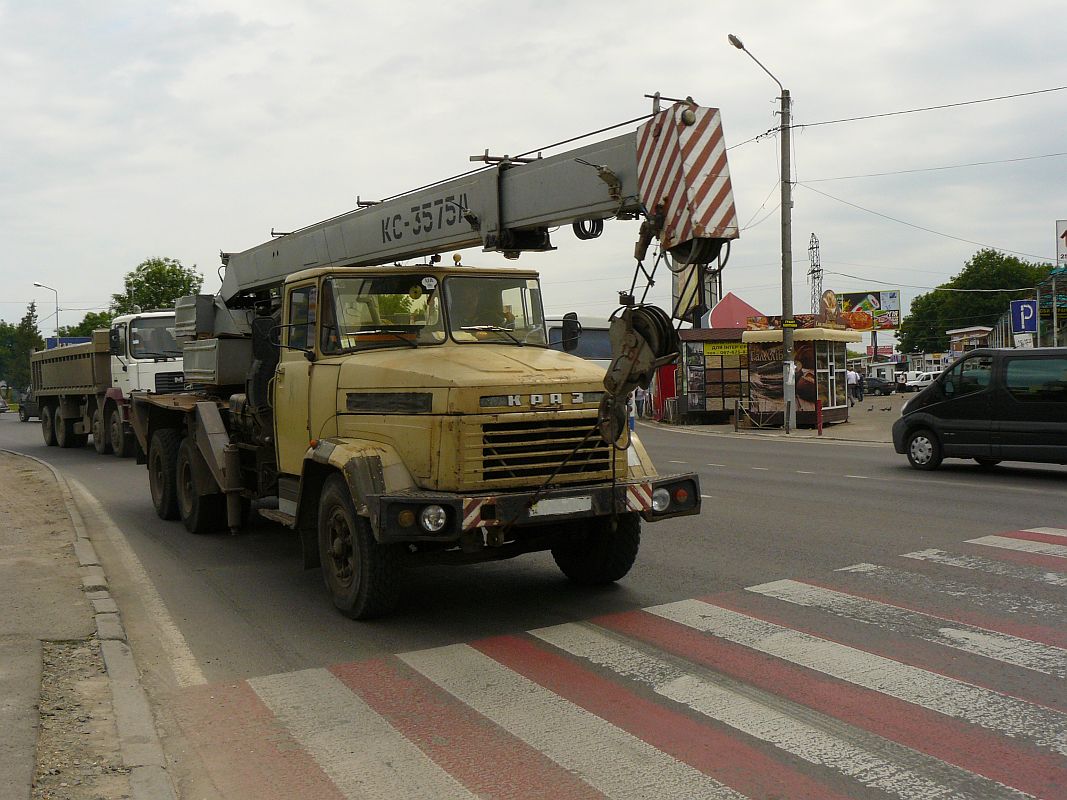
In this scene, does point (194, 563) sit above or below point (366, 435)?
below

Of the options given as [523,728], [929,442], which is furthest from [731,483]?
[523,728]

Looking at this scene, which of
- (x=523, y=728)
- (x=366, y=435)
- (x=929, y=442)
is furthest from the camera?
(x=929, y=442)

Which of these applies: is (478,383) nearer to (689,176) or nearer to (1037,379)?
(689,176)

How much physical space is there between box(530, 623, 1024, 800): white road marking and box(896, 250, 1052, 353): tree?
99.7 m

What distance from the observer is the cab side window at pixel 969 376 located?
15.9 m

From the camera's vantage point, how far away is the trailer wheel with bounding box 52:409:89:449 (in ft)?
83.3

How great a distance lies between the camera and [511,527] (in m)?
6.75

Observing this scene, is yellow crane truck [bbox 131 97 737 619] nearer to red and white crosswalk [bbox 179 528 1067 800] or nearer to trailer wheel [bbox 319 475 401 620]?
trailer wheel [bbox 319 475 401 620]

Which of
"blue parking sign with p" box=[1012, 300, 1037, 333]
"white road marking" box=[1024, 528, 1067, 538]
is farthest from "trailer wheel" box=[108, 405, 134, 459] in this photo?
"blue parking sign with p" box=[1012, 300, 1037, 333]

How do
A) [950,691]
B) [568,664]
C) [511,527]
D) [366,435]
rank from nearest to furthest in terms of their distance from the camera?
1. [950,691]
2. [568,664]
3. [511,527]
4. [366,435]

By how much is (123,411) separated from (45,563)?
13058mm

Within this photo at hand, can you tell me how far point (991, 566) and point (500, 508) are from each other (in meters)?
4.58

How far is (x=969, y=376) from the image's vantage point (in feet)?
52.6

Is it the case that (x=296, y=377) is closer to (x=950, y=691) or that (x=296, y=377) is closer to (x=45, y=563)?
(x=45, y=563)
